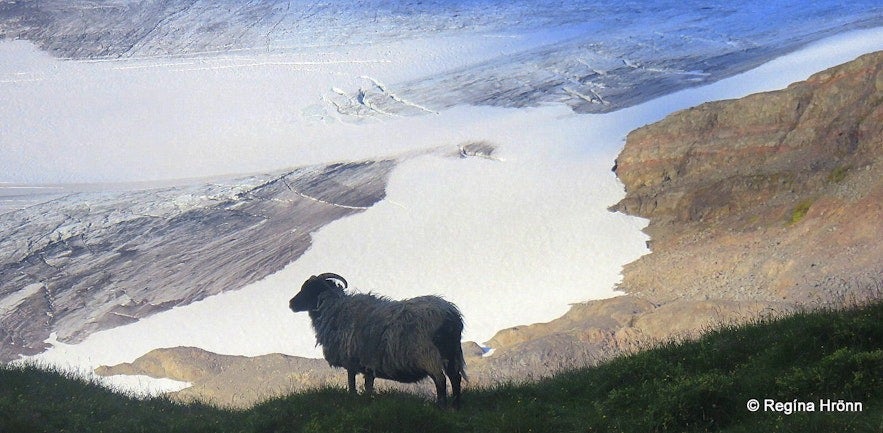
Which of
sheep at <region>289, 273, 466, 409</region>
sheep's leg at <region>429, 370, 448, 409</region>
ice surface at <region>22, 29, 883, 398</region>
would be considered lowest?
ice surface at <region>22, 29, 883, 398</region>

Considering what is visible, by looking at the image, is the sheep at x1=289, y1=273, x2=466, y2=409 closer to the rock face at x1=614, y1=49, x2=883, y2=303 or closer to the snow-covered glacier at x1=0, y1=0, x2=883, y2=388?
the rock face at x1=614, y1=49, x2=883, y2=303

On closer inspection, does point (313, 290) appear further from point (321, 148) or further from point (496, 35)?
point (496, 35)

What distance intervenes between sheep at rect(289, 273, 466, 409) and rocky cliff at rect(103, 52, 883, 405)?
8.59 metres

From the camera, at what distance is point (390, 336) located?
548 inches

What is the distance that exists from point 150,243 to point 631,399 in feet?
131

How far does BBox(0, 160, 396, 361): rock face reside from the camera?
138ft

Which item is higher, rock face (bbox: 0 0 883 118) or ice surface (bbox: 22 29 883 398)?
rock face (bbox: 0 0 883 118)

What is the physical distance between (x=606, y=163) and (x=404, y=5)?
33.3 meters

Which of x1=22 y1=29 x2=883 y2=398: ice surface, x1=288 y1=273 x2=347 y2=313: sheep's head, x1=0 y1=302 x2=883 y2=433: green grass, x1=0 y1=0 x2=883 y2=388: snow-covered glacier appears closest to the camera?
x1=0 y1=302 x2=883 y2=433: green grass

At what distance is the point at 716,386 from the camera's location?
393 inches

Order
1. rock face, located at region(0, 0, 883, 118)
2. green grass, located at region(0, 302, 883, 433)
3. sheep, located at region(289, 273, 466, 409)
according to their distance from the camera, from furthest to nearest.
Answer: rock face, located at region(0, 0, 883, 118) → sheep, located at region(289, 273, 466, 409) → green grass, located at region(0, 302, 883, 433)

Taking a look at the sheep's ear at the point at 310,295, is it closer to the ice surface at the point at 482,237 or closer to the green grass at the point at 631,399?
the green grass at the point at 631,399

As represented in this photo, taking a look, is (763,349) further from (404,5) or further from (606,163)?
(404,5)

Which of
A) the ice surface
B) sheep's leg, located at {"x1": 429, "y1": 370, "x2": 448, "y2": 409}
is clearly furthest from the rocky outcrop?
sheep's leg, located at {"x1": 429, "y1": 370, "x2": 448, "y2": 409}
